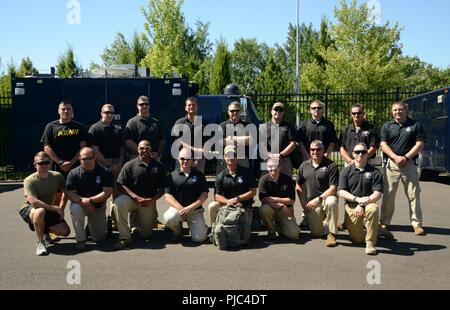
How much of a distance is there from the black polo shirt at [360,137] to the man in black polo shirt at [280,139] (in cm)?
83

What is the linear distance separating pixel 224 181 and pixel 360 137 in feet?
7.38

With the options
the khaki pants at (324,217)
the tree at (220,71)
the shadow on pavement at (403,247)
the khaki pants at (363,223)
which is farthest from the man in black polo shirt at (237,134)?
the tree at (220,71)

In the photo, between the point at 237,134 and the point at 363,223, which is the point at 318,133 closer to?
the point at 237,134

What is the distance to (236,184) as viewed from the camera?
6.75m

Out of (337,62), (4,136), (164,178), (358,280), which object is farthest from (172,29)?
(358,280)

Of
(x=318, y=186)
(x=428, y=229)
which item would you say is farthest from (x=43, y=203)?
(x=428, y=229)

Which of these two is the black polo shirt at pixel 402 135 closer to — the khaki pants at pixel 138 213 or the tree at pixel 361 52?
the khaki pants at pixel 138 213

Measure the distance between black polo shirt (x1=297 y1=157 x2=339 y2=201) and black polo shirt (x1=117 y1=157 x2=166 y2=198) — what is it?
218 centimetres

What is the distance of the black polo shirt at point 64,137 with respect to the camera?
720cm
